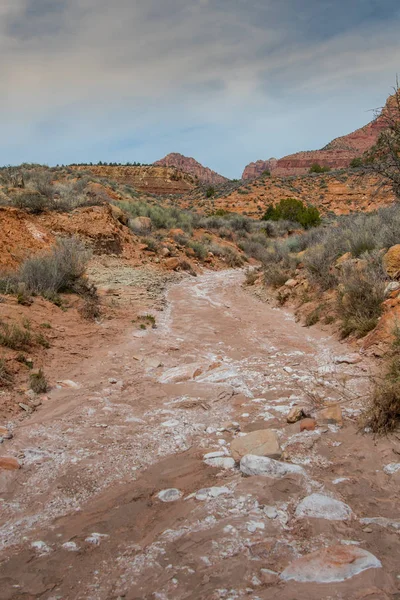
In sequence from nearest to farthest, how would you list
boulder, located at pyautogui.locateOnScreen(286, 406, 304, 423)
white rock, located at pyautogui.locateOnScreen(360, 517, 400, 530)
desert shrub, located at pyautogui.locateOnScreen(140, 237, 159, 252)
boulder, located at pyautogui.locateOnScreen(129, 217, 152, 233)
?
1. white rock, located at pyautogui.locateOnScreen(360, 517, 400, 530)
2. boulder, located at pyautogui.locateOnScreen(286, 406, 304, 423)
3. desert shrub, located at pyautogui.locateOnScreen(140, 237, 159, 252)
4. boulder, located at pyautogui.locateOnScreen(129, 217, 152, 233)

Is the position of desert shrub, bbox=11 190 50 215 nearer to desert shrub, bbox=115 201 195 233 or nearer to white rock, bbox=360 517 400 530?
desert shrub, bbox=115 201 195 233

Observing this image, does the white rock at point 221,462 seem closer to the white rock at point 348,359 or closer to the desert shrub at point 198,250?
the white rock at point 348,359

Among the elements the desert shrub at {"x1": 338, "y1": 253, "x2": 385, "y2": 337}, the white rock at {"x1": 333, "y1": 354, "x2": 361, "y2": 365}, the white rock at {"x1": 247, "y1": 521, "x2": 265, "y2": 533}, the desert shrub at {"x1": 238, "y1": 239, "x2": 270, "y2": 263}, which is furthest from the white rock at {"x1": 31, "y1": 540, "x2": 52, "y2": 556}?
the desert shrub at {"x1": 238, "y1": 239, "x2": 270, "y2": 263}

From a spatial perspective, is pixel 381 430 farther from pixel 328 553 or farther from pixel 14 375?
pixel 14 375

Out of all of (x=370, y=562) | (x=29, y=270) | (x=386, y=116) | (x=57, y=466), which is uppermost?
(x=386, y=116)

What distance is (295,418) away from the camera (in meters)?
3.52

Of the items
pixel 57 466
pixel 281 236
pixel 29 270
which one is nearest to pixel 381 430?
pixel 57 466

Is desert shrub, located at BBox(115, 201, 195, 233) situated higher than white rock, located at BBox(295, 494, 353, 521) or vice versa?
desert shrub, located at BBox(115, 201, 195, 233)

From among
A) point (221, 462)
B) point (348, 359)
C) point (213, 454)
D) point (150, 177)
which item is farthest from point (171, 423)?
point (150, 177)

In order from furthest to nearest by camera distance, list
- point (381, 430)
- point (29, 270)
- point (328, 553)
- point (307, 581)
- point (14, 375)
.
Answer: point (29, 270) → point (14, 375) → point (381, 430) → point (328, 553) → point (307, 581)

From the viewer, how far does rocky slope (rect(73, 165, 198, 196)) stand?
52562mm

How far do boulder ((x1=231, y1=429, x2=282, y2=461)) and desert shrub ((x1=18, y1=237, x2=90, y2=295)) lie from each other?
5369 millimetres

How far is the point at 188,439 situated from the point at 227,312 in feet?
18.2

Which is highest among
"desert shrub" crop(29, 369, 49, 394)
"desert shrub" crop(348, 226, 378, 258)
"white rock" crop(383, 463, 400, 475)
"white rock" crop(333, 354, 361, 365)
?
"desert shrub" crop(348, 226, 378, 258)
